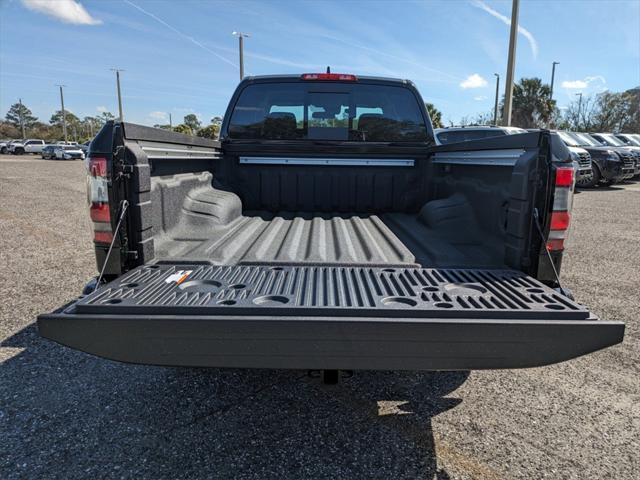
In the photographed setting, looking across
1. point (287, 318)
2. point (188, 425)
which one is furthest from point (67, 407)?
point (287, 318)

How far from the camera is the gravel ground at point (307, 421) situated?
2.21m

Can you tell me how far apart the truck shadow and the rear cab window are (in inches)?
88.1

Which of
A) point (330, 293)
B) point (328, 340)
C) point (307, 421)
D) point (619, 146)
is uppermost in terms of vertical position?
point (619, 146)

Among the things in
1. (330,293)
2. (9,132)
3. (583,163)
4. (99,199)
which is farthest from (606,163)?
(9,132)

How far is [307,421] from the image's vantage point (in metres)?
2.59

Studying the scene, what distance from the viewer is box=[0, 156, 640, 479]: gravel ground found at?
87.2 inches

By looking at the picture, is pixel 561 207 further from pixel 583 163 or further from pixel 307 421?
pixel 583 163

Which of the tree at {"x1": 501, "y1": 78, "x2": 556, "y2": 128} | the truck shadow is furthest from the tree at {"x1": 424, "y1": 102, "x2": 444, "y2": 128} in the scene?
the truck shadow

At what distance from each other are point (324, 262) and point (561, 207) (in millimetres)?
1242

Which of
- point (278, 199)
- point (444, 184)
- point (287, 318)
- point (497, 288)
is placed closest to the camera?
point (287, 318)

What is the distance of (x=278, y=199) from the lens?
13.9 feet

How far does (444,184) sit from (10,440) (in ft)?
11.2

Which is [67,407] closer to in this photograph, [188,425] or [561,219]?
[188,425]

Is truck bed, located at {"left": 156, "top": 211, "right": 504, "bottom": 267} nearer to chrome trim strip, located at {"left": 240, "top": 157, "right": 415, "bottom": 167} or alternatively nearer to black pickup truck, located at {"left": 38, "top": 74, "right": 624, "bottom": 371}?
black pickup truck, located at {"left": 38, "top": 74, "right": 624, "bottom": 371}
